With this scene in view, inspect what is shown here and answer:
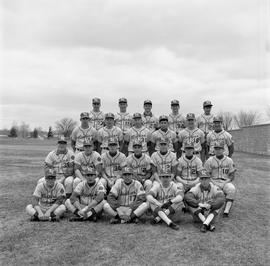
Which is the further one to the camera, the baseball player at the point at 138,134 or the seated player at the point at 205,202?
the baseball player at the point at 138,134

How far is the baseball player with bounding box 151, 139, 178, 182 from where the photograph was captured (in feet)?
25.6

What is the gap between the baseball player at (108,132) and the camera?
Result: 862cm

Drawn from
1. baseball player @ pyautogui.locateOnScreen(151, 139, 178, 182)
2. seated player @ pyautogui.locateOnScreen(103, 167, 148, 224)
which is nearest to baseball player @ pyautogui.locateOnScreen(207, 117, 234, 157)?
baseball player @ pyautogui.locateOnScreen(151, 139, 178, 182)

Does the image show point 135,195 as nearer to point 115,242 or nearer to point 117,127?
point 115,242

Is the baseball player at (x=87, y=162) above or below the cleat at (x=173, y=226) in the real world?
above

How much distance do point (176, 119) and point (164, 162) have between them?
1906mm

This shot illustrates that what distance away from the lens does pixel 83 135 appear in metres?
8.75

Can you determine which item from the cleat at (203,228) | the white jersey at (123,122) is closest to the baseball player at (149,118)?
the white jersey at (123,122)

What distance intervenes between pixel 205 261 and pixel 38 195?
3885 millimetres

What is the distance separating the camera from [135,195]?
699 centimetres

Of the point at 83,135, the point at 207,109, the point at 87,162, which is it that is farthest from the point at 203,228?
the point at 83,135

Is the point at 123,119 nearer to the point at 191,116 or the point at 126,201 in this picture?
the point at 191,116

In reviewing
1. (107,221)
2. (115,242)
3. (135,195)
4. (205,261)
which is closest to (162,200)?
(135,195)

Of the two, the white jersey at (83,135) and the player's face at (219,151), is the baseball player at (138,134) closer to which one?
the white jersey at (83,135)
